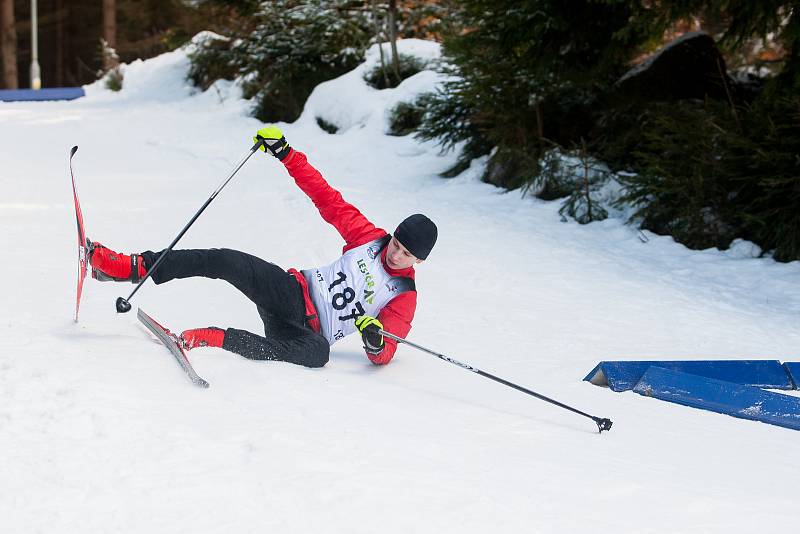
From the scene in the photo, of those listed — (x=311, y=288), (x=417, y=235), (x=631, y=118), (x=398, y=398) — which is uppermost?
(x=417, y=235)

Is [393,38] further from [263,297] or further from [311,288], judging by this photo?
[263,297]

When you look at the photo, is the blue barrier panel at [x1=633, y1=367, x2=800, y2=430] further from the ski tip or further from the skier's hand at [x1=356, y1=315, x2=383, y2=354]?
the ski tip

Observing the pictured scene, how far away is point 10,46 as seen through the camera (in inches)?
1165

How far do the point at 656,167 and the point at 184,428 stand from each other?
6096mm

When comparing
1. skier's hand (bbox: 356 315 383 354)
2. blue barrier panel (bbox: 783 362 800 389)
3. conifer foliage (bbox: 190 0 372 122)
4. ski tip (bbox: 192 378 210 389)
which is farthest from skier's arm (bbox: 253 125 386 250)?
conifer foliage (bbox: 190 0 372 122)

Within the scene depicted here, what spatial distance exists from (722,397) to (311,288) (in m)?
2.15

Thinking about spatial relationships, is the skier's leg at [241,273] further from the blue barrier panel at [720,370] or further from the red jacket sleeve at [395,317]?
the blue barrier panel at [720,370]

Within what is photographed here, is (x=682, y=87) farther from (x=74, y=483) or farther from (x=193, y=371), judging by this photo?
(x=74, y=483)

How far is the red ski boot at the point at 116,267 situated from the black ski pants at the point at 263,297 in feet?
0.17

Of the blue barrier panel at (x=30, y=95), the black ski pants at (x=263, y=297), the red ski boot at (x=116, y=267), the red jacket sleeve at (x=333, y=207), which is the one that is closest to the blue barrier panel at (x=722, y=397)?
the red jacket sleeve at (x=333, y=207)

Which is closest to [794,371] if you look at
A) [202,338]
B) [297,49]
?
[202,338]

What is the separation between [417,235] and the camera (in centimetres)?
430

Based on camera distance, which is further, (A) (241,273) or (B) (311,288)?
(B) (311,288)

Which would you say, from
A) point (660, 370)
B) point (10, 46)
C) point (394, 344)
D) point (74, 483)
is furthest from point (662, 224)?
point (10, 46)
